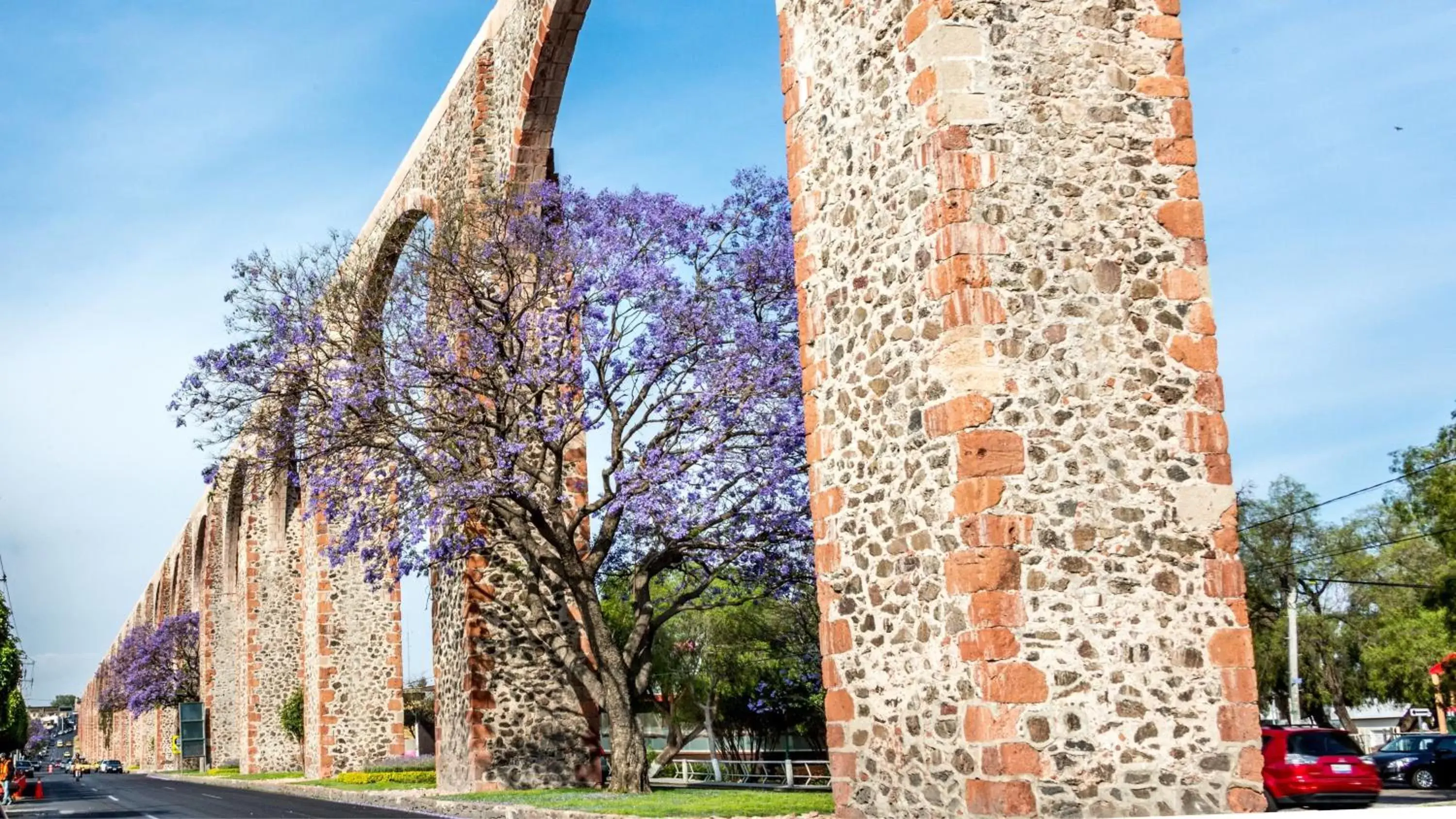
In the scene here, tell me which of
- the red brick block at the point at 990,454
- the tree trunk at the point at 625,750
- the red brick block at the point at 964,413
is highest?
the red brick block at the point at 964,413

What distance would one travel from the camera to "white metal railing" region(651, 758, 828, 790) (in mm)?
25766

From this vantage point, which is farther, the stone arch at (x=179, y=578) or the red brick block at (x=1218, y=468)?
the stone arch at (x=179, y=578)

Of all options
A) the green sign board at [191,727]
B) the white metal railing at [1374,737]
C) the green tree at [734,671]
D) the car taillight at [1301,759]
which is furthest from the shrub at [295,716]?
the white metal railing at [1374,737]

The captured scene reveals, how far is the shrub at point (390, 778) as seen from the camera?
76.7ft

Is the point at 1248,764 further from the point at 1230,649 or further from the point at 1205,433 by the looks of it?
the point at 1205,433

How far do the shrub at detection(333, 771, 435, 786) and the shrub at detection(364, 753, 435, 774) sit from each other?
0.76 m

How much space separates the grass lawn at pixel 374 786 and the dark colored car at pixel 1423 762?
15074 mm

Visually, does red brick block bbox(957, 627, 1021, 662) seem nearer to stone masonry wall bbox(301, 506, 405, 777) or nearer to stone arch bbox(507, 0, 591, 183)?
stone arch bbox(507, 0, 591, 183)

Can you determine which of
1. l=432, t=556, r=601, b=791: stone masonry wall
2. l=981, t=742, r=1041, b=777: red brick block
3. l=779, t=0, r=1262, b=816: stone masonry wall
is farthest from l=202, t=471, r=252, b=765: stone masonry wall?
l=981, t=742, r=1041, b=777: red brick block

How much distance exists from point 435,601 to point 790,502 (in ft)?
20.5

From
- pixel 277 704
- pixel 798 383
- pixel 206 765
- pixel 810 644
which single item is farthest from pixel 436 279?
pixel 206 765

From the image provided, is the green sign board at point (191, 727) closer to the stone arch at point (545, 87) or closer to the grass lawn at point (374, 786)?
the grass lawn at point (374, 786)

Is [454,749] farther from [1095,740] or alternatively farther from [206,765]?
[206,765]

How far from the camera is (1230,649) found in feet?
28.6
